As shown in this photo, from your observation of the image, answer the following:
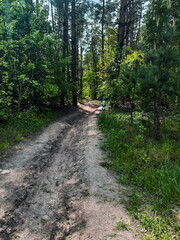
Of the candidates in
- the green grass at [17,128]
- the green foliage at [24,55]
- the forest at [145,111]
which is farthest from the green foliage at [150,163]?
the green foliage at [24,55]

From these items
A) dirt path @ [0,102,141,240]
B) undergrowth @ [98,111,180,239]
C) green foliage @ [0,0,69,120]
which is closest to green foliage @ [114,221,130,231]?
dirt path @ [0,102,141,240]

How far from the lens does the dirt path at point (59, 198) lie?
247 cm

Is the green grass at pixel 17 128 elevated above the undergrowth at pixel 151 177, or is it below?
above

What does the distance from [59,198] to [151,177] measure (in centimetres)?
212

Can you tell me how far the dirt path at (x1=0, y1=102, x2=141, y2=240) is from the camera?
8.11ft

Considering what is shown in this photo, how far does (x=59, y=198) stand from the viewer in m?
3.35

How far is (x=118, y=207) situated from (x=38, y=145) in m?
4.22

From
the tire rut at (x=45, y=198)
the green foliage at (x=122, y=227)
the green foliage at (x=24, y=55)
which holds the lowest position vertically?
the tire rut at (x=45, y=198)

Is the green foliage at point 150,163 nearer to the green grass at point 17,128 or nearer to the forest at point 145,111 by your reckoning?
the forest at point 145,111

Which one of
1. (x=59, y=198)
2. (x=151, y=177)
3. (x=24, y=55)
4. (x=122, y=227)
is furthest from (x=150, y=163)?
(x=24, y=55)

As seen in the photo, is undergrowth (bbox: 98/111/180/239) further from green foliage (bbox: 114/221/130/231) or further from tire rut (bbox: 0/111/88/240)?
tire rut (bbox: 0/111/88/240)

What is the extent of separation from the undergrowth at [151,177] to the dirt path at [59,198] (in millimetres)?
306

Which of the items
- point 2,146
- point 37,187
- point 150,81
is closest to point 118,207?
point 37,187

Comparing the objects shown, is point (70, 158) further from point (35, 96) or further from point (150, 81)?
point (35, 96)
